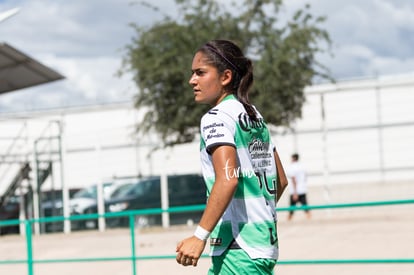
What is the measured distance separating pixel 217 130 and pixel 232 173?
193 millimetres

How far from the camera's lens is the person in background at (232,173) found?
135 inches

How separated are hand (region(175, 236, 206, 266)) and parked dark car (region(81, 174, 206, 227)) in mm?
17784

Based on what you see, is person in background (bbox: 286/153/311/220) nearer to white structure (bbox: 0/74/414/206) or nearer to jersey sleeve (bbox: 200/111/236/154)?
white structure (bbox: 0/74/414/206)

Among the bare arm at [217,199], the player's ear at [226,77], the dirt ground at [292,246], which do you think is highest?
the player's ear at [226,77]

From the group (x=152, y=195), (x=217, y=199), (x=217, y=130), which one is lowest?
(x=152, y=195)

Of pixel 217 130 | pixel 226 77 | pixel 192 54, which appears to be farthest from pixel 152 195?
pixel 217 130

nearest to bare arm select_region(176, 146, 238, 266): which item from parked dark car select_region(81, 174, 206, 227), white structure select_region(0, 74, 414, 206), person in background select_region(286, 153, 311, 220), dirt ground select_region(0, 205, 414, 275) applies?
dirt ground select_region(0, 205, 414, 275)

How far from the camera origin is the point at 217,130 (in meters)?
3.50

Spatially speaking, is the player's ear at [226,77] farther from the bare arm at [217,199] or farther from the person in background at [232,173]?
the bare arm at [217,199]

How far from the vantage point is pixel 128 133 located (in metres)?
23.2

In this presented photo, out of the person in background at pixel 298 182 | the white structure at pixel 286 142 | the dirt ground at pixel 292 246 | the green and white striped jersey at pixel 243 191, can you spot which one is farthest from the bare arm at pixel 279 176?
the white structure at pixel 286 142

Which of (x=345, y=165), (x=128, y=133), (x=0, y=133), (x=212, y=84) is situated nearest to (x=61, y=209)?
(x=128, y=133)

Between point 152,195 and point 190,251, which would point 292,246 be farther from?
point 190,251

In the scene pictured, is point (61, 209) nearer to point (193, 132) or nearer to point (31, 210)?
point (31, 210)
